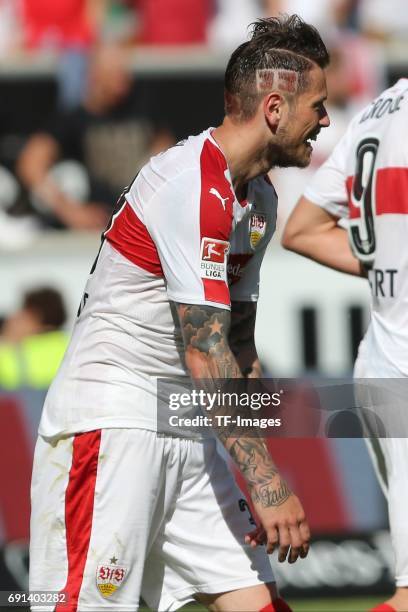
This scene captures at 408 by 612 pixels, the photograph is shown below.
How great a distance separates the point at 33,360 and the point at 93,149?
2.30 m

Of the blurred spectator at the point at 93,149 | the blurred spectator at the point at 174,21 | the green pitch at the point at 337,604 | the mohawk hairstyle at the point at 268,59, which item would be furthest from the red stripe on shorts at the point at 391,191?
the blurred spectator at the point at 174,21

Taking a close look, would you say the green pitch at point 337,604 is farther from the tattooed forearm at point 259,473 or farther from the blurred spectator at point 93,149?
the blurred spectator at point 93,149

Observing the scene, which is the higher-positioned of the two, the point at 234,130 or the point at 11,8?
the point at 11,8

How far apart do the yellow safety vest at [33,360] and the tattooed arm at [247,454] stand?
439 cm

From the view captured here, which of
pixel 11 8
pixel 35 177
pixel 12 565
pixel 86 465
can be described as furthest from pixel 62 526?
pixel 11 8

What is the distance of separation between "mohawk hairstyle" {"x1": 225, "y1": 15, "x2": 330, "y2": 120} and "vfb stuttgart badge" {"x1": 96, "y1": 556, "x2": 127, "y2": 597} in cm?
160

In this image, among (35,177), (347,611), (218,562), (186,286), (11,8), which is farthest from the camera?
(11,8)

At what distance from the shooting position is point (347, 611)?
23.9 ft

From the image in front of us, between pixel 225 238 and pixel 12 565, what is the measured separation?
393 cm

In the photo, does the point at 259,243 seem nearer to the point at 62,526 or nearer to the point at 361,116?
the point at 361,116

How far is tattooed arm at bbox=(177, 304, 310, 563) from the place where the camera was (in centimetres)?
412

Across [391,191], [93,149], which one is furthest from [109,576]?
[93,149]

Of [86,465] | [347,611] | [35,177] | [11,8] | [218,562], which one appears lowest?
[347,611]

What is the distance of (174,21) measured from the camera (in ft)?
35.0
